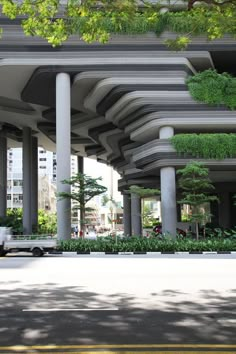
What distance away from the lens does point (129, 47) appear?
31500 mm

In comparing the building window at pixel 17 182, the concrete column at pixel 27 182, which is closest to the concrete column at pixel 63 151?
the concrete column at pixel 27 182

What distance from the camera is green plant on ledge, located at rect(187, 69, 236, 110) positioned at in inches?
1211

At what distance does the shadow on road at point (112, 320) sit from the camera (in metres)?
6.55

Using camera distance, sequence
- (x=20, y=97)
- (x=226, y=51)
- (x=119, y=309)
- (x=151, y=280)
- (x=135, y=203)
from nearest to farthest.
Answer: (x=119, y=309)
(x=151, y=280)
(x=226, y=51)
(x=20, y=97)
(x=135, y=203)

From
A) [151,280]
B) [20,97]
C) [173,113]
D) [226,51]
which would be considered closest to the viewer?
[151,280]

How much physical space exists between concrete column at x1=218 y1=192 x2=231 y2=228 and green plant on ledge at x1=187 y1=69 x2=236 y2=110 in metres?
12.9

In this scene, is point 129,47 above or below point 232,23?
above

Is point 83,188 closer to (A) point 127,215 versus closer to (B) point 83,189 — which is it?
(B) point 83,189

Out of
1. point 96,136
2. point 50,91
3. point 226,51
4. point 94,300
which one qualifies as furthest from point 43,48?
point 94,300

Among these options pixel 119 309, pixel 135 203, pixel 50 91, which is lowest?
pixel 119 309

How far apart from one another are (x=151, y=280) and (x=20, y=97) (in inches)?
1165

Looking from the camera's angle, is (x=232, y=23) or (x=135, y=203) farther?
(x=135, y=203)

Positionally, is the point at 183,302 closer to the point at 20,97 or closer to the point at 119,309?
the point at 119,309

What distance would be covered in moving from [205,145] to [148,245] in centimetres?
743
